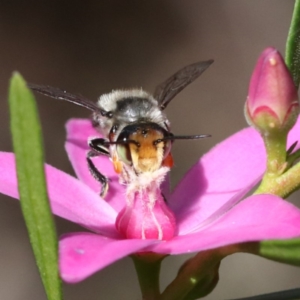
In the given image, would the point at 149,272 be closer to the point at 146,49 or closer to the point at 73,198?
the point at 73,198

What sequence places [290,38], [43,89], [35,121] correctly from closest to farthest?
[35,121], [290,38], [43,89]

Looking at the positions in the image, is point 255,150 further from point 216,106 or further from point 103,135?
point 216,106

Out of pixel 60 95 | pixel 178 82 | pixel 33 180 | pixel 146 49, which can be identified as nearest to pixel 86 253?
pixel 33 180

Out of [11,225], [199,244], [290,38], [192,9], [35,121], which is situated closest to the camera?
[35,121]

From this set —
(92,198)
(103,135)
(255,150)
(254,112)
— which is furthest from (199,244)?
(103,135)

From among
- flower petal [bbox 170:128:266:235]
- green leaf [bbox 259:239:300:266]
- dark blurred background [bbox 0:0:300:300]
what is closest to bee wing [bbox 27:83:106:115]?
flower petal [bbox 170:128:266:235]

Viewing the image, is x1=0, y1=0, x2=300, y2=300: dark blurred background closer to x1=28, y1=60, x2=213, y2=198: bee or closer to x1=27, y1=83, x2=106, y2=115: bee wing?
x1=28, y1=60, x2=213, y2=198: bee

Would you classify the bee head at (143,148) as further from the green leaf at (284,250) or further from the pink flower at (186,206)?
the green leaf at (284,250)
